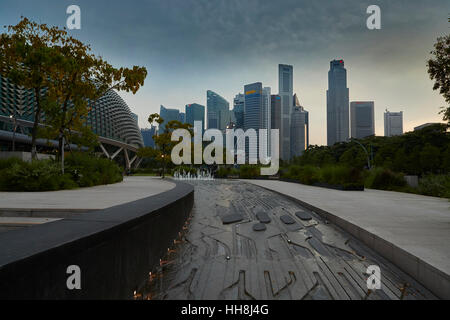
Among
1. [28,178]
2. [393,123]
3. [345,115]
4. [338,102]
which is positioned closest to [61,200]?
[28,178]

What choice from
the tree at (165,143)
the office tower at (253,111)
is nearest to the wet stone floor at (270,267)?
the tree at (165,143)

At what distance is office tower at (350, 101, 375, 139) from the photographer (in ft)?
458

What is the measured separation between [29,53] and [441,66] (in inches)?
655

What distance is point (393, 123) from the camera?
502 ft

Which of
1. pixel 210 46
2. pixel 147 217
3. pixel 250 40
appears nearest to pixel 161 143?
pixel 210 46

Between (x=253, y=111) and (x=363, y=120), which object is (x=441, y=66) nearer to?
(x=363, y=120)

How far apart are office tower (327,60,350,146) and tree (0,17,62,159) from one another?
166 m

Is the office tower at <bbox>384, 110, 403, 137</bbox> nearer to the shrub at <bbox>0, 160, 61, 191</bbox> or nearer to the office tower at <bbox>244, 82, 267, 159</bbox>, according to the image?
the office tower at <bbox>244, 82, 267, 159</bbox>

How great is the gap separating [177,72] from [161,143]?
873 centimetres

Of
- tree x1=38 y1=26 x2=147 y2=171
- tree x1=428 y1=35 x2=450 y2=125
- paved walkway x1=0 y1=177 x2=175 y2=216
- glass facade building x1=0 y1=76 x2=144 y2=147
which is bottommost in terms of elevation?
paved walkway x1=0 y1=177 x2=175 y2=216

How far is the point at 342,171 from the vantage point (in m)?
15.5

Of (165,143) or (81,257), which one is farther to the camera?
(165,143)

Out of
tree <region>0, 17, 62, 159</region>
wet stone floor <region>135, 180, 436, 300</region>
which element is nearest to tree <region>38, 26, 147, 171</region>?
tree <region>0, 17, 62, 159</region>
